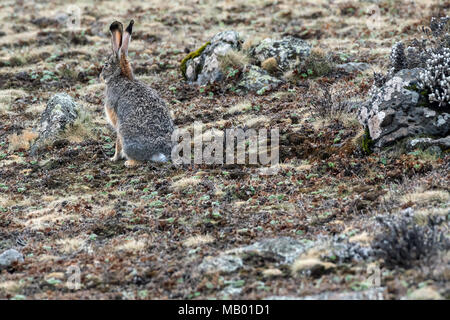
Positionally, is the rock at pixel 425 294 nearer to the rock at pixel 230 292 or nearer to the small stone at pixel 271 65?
the rock at pixel 230 292

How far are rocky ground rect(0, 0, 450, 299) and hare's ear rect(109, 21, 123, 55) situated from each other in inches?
86.1

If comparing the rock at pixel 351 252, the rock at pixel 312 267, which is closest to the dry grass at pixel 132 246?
the rock at pixel 312 267

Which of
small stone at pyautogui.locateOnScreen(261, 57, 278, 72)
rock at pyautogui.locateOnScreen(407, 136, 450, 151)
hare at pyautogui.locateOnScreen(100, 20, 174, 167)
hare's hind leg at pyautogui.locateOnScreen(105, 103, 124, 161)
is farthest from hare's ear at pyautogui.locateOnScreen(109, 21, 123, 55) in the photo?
rock at pyautogui.locateOnScreen(407, 136, 450, 151)

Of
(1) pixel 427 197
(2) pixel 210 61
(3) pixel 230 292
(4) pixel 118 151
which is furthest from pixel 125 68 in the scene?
(3) pixel 230 292

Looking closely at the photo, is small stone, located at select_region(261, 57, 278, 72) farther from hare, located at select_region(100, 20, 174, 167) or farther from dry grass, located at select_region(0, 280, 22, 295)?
dry grass, located at select_region(0, 280, 22, 295)

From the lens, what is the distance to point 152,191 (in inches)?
397

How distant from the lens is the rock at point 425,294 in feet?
18.1

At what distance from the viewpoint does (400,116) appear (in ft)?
32.2

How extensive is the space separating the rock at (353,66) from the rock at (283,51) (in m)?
1.03

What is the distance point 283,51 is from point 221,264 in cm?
1005

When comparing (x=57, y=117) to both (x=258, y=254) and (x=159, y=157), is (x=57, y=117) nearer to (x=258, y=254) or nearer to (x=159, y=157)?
(x=159, y=157)

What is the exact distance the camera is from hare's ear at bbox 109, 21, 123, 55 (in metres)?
12.0

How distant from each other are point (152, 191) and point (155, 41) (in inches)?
516

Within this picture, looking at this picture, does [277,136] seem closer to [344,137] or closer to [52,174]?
[344,137]
